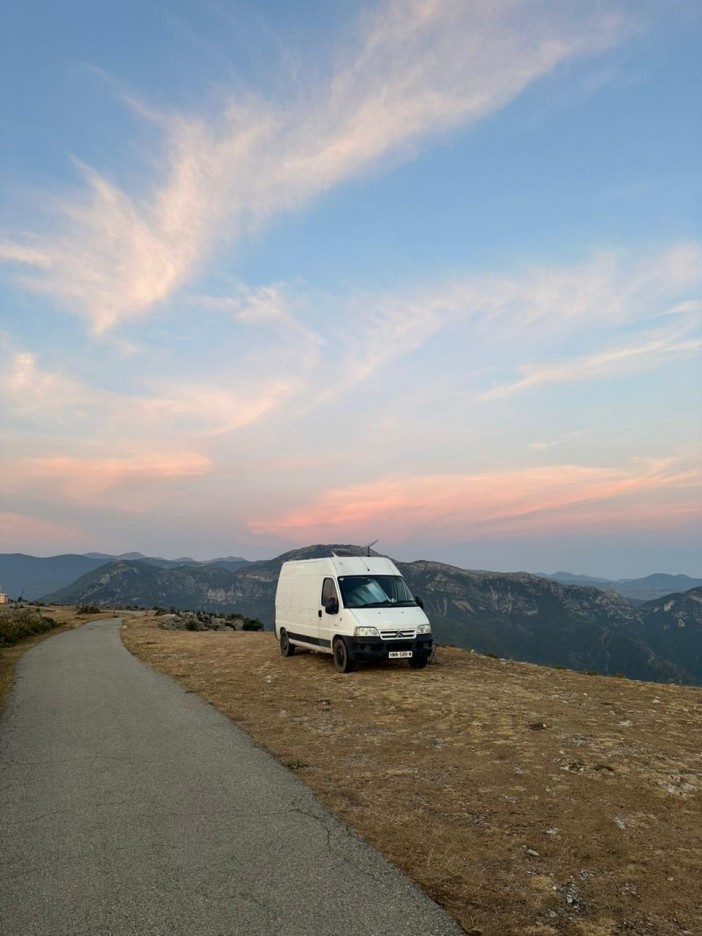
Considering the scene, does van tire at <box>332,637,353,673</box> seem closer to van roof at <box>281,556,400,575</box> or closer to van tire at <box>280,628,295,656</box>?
van roof at <box>281,556,400,575</box>

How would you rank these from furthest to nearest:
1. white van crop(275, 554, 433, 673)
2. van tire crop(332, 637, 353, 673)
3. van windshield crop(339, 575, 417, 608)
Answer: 1. van windshield crop(339, 575, 417, 608)
2. van tire crop(332, 637, 353, 673)
3. white van crop(275, 554, 433, 673)

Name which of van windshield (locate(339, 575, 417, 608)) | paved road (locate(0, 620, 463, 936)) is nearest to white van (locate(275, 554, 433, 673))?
van windshield (locate(339, 575, 417, 608))

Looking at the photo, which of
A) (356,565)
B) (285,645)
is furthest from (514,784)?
(285,645)

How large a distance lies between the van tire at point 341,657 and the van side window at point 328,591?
1176 millimetres

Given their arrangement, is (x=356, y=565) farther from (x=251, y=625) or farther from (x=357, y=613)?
(x=251, y=625)

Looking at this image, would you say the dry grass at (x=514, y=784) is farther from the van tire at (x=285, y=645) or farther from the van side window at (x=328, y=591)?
the van tire at (x=285, y=645)

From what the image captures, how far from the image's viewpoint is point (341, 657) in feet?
50.4

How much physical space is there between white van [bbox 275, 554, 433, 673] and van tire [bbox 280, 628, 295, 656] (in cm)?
62

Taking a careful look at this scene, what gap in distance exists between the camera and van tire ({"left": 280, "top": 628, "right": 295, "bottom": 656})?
19.2 m

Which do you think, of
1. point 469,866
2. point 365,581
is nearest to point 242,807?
point 469,866

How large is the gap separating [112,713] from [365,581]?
7.38 metres

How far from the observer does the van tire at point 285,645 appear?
19172 millimetres

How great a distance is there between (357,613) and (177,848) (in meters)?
10.2

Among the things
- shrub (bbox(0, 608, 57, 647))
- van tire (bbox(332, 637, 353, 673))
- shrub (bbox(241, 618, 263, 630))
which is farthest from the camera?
shrub (bbox(241, 618, 263, 630))
